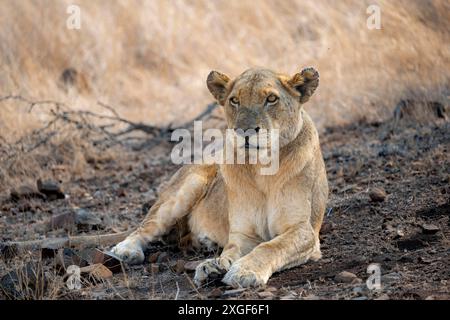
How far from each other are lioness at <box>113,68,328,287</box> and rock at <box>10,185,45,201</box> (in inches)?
109

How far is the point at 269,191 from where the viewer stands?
558 centimetres

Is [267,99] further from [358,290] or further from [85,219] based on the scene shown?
[85,219]

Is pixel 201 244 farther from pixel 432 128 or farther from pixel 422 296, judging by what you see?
pixel 432 128

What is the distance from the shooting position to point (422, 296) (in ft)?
14.2

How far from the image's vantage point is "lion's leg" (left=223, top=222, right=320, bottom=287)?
484 cm

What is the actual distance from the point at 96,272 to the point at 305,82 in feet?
6.63

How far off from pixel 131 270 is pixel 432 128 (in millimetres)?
4705

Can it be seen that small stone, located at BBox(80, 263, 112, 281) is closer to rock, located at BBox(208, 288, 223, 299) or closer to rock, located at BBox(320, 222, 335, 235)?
rock, located at BBox(208, 288, 223, 299)

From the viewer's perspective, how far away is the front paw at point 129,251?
6.04 metres

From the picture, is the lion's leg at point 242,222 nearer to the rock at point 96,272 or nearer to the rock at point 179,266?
the rock at point 179,266

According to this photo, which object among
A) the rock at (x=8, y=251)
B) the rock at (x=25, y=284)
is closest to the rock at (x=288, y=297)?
the rock at (x=25, y=284)

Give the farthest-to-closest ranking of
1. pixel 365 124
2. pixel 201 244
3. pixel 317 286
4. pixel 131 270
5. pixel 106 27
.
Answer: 1. pixel 106 27
2. pixel 365 124
3. pixel 201 244
4. pixel 131 270
5. pixel 317 286

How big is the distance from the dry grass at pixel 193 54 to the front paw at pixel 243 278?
4.99 metres

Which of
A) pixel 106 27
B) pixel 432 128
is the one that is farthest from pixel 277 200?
pixel 106 27
